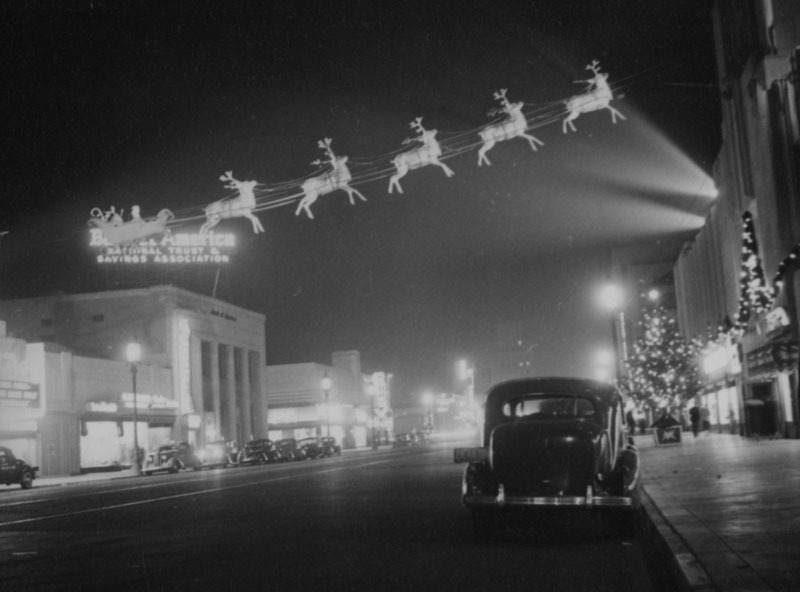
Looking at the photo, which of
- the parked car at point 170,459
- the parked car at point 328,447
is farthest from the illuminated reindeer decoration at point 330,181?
the parked car at point 328,447

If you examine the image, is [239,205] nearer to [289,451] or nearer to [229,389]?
[289,451]

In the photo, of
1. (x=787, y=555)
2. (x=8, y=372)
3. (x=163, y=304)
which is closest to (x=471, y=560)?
(x=787, y=555)

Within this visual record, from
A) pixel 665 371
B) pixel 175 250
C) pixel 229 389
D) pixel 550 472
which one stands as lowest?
pixel 550 472

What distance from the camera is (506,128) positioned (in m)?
20.5

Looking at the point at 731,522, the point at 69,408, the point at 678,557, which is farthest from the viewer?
the point at 69,408

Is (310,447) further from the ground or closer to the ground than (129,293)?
closer to the ground

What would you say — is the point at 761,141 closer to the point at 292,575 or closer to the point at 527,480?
the point at 527,480

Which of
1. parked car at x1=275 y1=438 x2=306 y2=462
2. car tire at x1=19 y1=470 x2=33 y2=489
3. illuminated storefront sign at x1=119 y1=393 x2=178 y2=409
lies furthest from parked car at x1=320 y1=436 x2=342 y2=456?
car tire at x1=19 y1=470 x2=33 y2=489

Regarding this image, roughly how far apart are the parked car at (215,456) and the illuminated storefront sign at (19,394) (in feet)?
30.8

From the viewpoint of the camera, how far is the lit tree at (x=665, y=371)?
49438mm

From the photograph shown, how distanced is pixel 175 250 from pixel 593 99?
52.9m

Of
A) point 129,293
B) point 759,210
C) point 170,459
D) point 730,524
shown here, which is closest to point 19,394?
point 170,459

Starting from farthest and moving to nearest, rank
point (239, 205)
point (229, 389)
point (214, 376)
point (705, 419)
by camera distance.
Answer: point (229, 389)
point (214, 376)
point (705, 419)
point (239, 205)

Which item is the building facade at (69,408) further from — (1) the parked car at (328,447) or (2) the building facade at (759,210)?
(2) the building facade at (759,210)
